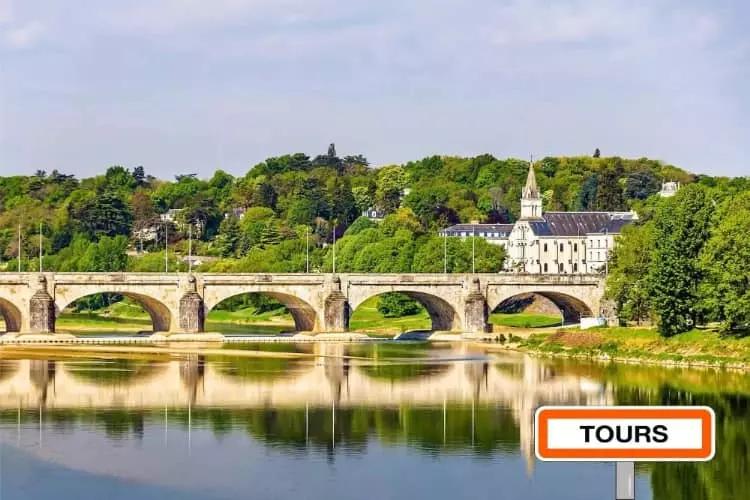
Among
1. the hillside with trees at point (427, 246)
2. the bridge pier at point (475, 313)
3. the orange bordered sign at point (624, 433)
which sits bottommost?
the bridge pier at point (475, 313)

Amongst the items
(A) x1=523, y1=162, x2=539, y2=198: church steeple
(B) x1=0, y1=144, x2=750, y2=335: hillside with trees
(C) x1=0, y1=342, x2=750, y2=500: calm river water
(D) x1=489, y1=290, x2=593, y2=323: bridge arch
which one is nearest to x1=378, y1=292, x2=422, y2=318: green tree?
(B) x1=0, y1=144, x2=750, y2=335: hillside with trees

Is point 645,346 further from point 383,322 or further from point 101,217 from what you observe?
point 101,217

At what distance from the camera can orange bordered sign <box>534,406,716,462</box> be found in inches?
232

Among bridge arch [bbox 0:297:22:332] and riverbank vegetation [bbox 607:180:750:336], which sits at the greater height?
riverbank vegetation [bbox 607:180:750:336]

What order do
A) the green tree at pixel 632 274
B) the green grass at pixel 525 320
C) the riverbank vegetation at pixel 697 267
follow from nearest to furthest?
the riverbank vegetation at pixel 697 267 → the green tree at pixel 632 274 → the green grass at pixel 525 320

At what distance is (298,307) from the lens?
355 feet

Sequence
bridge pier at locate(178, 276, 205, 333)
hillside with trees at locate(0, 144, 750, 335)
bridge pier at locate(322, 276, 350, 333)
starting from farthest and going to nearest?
1. bridge pier at locate(322, 276, 350, 333)
2. bridge pier at locate(178, 276, 205, 333)
3. hillside with trees at locate(0, 144, 750, 335)

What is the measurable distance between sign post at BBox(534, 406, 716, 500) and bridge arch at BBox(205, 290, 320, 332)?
9710 centimetres

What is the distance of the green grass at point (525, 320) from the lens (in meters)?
119

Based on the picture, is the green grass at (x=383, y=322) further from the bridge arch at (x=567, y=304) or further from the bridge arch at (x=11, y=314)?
the bridge arch at (x=11, y=314)

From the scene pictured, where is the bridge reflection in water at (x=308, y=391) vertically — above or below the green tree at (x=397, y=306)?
below

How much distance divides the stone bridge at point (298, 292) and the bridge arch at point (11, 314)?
8cm

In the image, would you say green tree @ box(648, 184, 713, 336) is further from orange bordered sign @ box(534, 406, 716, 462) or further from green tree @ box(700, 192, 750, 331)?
orange bordered sign @ box(534, 406, 716, 462)

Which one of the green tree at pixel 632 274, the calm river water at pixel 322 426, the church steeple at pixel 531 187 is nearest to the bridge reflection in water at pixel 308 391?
the calm river water at pixel 322 426
